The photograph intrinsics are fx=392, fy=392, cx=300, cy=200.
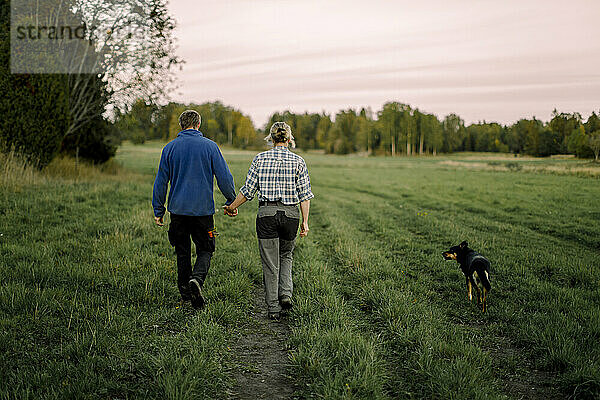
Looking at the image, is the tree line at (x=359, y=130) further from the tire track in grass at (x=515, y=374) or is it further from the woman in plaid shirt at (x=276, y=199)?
the tire track in grass at (x=515, y=374)

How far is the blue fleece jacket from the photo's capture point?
543cm

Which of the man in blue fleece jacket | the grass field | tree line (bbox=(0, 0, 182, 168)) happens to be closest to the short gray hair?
the man in blue fleece jacket

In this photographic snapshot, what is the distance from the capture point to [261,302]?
611cm

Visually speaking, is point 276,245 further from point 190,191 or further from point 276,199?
point 190,191

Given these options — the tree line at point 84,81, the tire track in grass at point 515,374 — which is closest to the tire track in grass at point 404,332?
the tire track in grass at point 515,374

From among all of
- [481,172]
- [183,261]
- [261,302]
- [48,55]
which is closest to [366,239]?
[261,302]

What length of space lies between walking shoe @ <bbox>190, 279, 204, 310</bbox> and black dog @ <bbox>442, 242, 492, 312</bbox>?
384 centimetres

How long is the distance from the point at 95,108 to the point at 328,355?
71.8ft

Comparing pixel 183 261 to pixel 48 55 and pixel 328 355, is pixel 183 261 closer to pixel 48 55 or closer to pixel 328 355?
pixel 328 355

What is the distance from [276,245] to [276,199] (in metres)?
0.65

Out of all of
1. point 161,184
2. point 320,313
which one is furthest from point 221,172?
point 320,313
